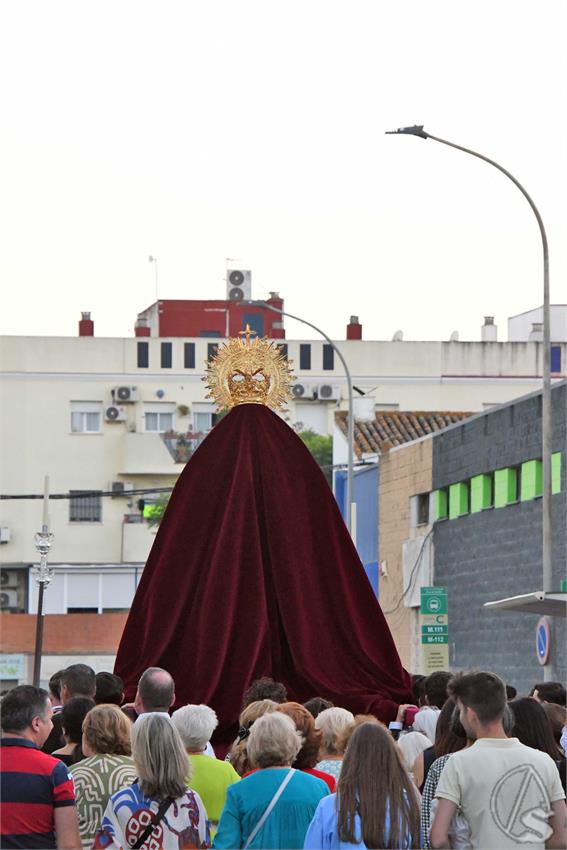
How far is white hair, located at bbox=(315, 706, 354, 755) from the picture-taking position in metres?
9.59

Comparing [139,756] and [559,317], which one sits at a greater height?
[559,317]

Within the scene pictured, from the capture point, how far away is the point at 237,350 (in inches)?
638

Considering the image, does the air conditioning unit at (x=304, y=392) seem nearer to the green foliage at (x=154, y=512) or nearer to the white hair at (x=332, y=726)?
the green foliage at (x=154, y=512)

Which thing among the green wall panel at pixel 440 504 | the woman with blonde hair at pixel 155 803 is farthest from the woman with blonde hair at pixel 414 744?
the green wall panel at pixel 440 504

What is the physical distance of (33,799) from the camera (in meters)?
7.68

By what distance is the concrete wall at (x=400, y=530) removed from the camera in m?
39.3

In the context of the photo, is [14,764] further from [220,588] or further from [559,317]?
[559,317]

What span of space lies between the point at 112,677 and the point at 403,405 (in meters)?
63.0

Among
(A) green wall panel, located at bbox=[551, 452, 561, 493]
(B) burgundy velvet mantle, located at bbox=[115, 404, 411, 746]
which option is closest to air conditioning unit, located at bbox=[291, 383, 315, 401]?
(A) green wall panel, located at bbox=[551, 452, 561, 493]

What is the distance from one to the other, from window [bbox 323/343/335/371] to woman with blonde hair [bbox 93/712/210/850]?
6759cm

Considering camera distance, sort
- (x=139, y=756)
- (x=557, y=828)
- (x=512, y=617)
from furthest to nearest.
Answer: (x=512, y=617) → (x=139, y=756) → (x=557, y=828)

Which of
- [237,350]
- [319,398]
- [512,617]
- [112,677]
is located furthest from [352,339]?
[112,677]

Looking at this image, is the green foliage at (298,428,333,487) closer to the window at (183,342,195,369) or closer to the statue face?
the window at (183,342,195,369)

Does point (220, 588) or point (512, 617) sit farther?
point (512, 617)
